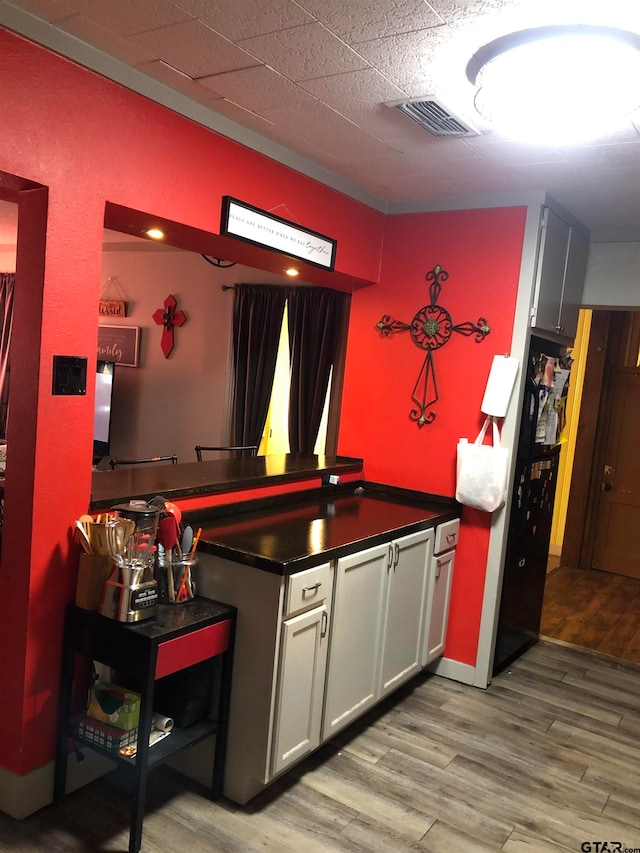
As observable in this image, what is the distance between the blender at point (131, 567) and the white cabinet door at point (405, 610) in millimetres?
1113

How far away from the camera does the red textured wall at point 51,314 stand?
82.1 inches

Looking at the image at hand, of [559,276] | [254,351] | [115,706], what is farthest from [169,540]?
[254,351]

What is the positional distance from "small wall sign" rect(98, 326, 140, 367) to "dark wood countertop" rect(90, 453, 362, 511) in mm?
2810

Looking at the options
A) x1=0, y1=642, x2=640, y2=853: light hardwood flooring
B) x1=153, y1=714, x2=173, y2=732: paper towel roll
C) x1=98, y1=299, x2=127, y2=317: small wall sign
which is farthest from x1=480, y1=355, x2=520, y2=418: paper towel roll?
x1=98, y1=299, x2=127, y2=317: small wall sign

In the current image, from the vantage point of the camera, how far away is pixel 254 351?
5.48 metres

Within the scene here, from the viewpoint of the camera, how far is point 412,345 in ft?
12.1

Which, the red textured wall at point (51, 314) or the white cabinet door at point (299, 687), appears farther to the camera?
the white cabinet door at point (299, 687)

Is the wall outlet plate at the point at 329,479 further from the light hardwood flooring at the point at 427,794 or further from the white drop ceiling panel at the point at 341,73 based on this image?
the white drop ceiling panel at the point at 341,73

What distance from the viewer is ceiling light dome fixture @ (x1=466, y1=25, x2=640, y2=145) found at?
1.77 m

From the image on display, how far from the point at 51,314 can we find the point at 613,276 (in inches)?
121

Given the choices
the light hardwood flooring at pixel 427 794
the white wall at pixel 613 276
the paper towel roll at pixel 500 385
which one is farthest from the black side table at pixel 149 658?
the white wall at pixel 613 276

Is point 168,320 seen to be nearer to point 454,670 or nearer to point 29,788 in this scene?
point 454,670

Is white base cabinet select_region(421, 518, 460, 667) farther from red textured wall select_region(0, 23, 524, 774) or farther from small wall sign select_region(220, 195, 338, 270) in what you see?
red textured wall select_region(0, 23, 524, 774)

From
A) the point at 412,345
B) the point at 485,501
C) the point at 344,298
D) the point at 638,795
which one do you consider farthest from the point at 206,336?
the point at 638,795
